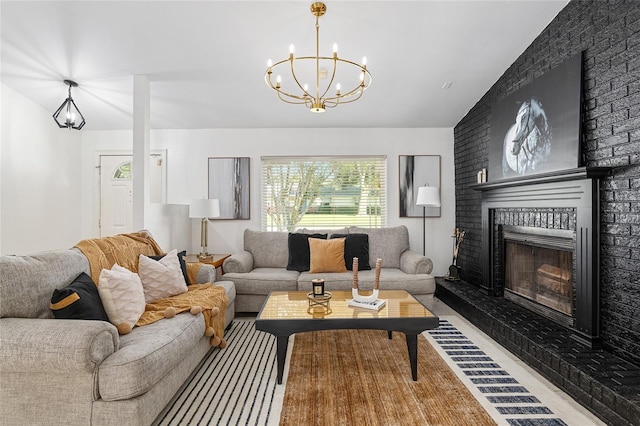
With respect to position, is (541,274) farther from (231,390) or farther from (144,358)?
(144,358)

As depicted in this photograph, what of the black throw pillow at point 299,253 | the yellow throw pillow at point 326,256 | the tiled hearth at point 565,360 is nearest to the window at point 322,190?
the black throw pillow at point 299,253

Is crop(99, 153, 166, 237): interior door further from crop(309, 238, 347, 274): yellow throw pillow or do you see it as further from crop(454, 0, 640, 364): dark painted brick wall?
crop(454, 0, 640, 364): dark painted brick wall

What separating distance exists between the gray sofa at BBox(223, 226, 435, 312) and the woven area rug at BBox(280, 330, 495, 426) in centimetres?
76

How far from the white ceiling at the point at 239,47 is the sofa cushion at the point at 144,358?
2.44 meters

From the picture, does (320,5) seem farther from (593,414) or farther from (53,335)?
(593,414)

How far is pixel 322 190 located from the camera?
5.25 m

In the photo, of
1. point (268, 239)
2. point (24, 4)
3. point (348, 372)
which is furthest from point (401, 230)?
point (24, 4)

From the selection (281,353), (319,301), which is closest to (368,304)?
(319,301)

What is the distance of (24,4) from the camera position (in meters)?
2.96

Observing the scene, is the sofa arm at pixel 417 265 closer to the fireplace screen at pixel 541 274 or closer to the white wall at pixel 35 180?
the fireplace screen at pixel 541 274

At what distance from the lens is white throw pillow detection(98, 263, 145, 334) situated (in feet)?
7.39

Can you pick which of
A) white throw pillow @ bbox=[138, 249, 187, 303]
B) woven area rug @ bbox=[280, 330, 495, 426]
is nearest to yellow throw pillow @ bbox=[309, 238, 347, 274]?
woven area rug @ bbox=[280, 330, 495, 426]

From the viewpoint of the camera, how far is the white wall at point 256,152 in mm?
5227

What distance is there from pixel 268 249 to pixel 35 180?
9.48 ft
